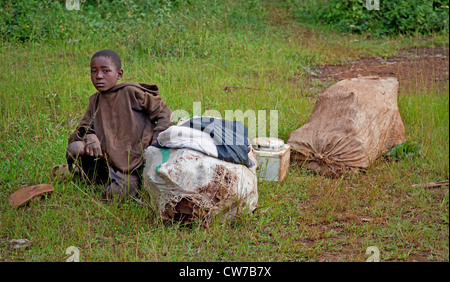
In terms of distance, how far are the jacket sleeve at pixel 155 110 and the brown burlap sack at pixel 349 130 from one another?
1.23 m

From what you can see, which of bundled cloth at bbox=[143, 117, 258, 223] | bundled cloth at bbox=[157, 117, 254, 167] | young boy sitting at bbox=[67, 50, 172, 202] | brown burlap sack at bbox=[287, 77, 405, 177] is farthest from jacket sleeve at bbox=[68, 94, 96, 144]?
brown burlap sack at bbox=[287, 77, 405, 177]

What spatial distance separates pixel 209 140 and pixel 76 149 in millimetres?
1001

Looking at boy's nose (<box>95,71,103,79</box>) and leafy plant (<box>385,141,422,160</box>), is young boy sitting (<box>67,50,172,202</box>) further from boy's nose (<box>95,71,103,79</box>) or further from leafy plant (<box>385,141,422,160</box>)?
leafy plant (<box>385,141,422,160</box>)

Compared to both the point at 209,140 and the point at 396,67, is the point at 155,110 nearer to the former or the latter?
the point at 209,140

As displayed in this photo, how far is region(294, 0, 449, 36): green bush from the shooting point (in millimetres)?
8445

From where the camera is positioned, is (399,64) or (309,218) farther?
(399,64)

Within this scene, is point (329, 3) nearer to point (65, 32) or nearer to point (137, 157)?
point (65, 32)

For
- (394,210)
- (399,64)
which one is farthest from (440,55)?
(394,210)

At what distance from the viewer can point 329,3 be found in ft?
32.3

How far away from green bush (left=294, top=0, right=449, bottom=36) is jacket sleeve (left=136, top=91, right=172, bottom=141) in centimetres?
588

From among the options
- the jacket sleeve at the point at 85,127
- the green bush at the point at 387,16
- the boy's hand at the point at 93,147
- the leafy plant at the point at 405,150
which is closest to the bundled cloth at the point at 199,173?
the boy's hand at the point at 93,147

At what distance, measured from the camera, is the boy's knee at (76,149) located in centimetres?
360

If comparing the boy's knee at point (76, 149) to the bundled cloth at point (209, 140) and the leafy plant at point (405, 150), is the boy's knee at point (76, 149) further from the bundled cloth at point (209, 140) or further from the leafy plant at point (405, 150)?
the leafy plant at point (405, 150)

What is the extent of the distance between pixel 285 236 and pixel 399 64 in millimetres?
4700
